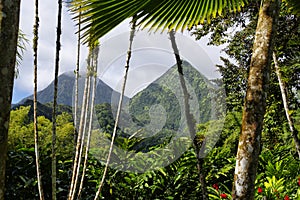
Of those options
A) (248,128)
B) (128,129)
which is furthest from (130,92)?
(248,128)

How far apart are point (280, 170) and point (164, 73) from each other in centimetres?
161

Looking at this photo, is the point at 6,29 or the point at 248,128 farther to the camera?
the point at 248,128

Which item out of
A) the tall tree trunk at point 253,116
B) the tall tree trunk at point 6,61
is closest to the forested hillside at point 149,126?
the tall tree trunk at point 253,116

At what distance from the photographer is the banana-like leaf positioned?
1918mm

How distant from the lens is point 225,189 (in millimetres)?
4145

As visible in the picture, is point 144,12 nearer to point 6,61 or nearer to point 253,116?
point 253,116

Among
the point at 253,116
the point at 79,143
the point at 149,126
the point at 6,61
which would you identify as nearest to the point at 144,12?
the point at 253,116

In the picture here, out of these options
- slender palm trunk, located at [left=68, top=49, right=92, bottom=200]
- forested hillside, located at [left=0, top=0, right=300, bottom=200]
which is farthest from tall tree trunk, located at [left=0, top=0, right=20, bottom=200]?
slender palm trunk, located at [left=68, top=49, right=92, bottom=200]

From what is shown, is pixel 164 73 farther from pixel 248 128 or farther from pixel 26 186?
pixel 248 128

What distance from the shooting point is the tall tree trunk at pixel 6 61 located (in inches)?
33.9

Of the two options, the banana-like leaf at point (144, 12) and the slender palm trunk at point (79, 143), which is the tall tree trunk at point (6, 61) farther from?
the slender palm trunk at point (79, 143)

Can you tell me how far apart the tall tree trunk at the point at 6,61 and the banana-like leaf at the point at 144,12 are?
965 mm

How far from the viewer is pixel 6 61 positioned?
2.87ft

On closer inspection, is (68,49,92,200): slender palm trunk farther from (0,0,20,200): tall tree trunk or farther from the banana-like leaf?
(0,0,20,200): tall tree trunk
